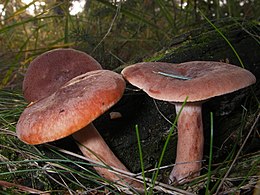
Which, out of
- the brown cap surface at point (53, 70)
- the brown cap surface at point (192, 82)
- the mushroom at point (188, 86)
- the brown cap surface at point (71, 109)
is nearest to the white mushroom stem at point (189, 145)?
the mushroom at point (188, 86)

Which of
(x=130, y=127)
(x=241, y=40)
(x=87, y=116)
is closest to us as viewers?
(x=87, y=116)

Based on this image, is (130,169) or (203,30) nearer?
(130,169)

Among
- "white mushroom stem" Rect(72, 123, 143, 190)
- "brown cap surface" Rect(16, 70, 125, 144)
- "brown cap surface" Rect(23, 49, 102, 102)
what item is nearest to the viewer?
"brown cap surface" Rect(16, 70, 125, 144)

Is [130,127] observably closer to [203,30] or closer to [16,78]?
[203,30]

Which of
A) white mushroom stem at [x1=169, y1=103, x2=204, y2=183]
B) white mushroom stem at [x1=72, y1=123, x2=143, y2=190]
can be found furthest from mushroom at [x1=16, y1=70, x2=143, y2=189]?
white mushroom stem at [x1=169, y1=103, x2=204, y2=183]

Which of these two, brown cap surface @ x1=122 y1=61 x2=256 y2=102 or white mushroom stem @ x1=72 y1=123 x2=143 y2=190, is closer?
brown cap surface @ x1=122 y1=61 x2=256 y2=102

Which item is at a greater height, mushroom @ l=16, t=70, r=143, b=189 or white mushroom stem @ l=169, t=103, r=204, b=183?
mushroom @ l=16, t=70, r=143, b=189

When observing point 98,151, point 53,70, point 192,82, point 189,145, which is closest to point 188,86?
point 192,82

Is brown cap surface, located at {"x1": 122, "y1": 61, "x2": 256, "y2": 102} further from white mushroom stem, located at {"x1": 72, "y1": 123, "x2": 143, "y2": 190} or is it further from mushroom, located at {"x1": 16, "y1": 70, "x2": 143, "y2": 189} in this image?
white mushroom stem, located at {"x1": 72, "y1": 123, "x2": 143, "y2": 190}

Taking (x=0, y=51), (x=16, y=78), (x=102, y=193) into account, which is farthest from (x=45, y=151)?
(x=0, y=51)
